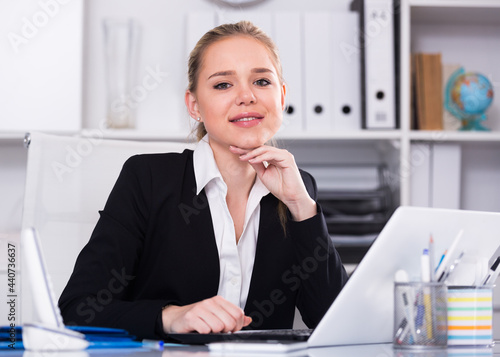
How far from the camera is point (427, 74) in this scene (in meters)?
2.39

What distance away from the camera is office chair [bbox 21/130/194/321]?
4.73 ft

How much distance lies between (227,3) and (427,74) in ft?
2.54

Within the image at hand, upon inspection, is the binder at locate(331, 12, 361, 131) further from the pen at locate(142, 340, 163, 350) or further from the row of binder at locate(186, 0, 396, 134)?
the pen at locate(142, 340, 163, 350)

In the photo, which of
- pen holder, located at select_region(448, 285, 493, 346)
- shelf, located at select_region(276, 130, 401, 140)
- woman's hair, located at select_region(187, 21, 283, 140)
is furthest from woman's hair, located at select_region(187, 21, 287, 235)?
pen holder, located at select_region(448, 285, 493, 346)

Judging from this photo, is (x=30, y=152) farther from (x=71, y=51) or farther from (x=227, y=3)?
(x=227, y=3)

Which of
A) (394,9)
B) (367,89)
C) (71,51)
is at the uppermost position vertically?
(394,9)

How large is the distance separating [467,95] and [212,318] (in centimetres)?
168

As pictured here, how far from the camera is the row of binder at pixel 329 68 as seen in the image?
7.54ft

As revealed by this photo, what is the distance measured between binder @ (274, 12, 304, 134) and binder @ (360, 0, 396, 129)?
216 mm

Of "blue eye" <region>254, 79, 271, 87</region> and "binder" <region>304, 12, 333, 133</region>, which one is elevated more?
"binder" <region>304, 12, 333, 133</region>

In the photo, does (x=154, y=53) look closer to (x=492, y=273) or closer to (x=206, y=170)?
(x=206, y=170)

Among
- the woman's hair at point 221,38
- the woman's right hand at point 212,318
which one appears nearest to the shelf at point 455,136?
the woman's hair at point 221,38

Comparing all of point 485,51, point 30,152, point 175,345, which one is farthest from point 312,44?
point 175,345

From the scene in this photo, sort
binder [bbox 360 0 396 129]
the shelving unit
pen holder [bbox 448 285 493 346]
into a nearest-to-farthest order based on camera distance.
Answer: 1. pen holder [bbox 448 285 493 346]
2. binder [bbox 360 0 396 129]
3. the shelving unit
